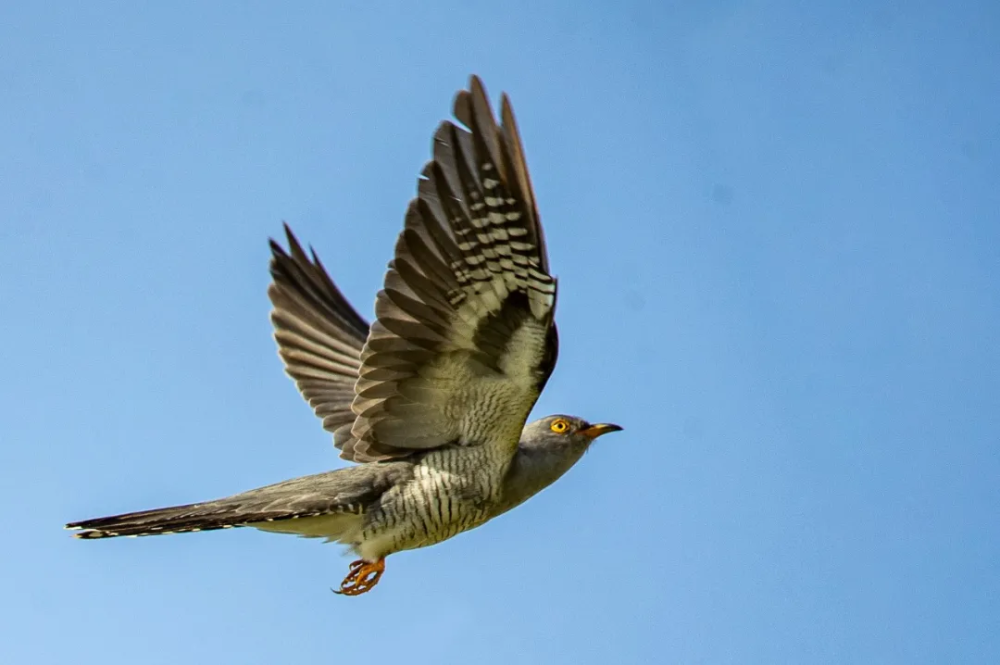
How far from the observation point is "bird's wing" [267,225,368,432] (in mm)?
9031

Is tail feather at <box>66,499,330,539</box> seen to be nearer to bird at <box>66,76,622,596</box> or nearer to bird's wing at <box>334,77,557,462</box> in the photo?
bird at <box>66,76,622,596</box>

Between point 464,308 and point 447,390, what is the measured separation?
669 millimetres

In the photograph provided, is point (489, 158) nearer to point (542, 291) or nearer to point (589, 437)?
point (542, 291)

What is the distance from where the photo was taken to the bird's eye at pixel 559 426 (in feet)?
26.6

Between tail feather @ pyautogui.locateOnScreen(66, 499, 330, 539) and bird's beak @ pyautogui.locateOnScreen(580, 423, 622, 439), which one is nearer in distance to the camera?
tail feather @ pyautogui.locateOnScreen(66, 499, 330, 539)

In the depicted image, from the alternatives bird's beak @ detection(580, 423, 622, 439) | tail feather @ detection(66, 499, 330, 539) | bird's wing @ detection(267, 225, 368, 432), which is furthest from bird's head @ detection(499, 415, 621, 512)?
bird's wing @ detection(267, 225, 368, 432)

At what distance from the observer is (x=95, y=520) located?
7258 millimetres

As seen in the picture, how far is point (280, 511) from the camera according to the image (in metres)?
7.43

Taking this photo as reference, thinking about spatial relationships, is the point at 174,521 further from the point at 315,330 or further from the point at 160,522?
the point at 315,330

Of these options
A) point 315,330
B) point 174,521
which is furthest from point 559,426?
point 174,521

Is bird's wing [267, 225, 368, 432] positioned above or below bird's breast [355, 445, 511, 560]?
above

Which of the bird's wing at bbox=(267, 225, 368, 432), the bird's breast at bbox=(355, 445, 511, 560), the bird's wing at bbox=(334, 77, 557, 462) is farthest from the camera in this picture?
the bird's wing at bbox=(267, 225, 368, 432)

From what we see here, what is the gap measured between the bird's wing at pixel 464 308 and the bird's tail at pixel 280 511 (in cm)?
31

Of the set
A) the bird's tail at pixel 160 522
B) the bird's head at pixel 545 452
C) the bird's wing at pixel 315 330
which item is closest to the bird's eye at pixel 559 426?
the bird's head at pixel 545 452
